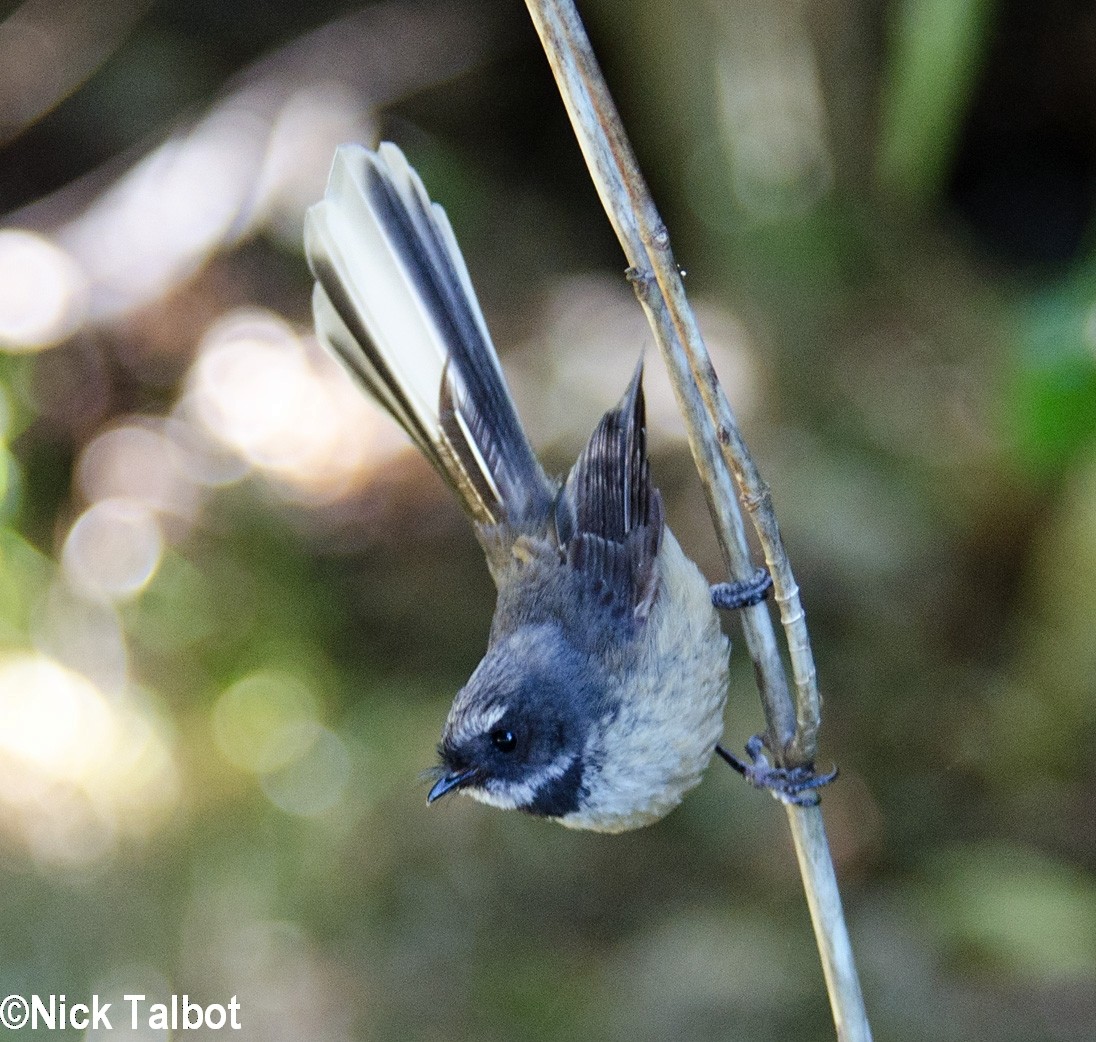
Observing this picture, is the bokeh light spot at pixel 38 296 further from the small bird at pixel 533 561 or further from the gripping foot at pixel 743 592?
the gripping foot at pixel 743 592

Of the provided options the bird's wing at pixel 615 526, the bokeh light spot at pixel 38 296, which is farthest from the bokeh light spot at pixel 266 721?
the bird's wing at pixel 615 526

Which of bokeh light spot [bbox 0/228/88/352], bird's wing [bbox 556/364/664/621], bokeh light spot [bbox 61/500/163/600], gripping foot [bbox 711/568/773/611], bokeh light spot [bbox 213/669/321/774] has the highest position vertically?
bokeh light spot [bbox 0/228/88/352]

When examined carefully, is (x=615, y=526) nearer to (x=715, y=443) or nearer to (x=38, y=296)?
(x=715, y=443)

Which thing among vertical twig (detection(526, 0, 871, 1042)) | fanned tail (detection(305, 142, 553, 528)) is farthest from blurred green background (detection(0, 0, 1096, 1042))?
vertical twig (detection(526, 0, 871, 1042))

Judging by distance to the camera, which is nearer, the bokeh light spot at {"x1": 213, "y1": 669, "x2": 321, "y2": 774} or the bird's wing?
the bird's wing

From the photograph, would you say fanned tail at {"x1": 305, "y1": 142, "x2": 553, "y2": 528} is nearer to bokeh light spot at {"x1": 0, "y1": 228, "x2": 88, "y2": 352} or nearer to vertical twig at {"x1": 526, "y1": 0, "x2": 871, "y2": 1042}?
vertical twig at {"x1": 526, "y1": 0, "x2": 871, "y2": 1042}
